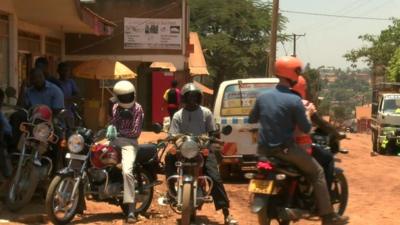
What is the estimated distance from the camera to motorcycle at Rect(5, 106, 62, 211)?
794 centimetres

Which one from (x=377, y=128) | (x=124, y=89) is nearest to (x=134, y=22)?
(x=377, y=128)

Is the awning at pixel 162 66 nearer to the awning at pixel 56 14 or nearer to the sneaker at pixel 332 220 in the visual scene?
the awning at pixel 56 14

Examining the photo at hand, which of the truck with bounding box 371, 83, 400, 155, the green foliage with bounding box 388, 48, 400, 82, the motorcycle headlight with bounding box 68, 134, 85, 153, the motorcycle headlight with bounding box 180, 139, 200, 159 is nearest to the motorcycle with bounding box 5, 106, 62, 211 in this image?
the motorcycle headlight with bounding box 68, 134, 85, 153

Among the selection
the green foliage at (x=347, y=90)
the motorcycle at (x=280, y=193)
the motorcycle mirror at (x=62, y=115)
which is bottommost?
the green foliage at (x=347, y=90)

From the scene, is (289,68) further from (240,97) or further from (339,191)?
(240,97)

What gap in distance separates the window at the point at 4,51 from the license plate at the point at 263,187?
9201 mm

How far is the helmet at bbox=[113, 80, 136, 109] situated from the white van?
149 inches

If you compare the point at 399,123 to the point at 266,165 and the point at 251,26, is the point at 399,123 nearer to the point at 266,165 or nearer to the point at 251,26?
the point at 266,165

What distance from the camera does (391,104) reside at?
2284 centimetres

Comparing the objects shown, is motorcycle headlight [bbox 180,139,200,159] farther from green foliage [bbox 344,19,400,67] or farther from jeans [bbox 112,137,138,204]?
green foliage [bbox 344,19,400,67]

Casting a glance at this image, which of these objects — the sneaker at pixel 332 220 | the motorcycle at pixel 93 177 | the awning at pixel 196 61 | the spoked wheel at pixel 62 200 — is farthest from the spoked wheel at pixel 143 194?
the awning at pixel 196 61

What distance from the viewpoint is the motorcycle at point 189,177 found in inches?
282

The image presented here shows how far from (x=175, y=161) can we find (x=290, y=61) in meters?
2.05

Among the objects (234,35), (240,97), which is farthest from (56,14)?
(234,35)
